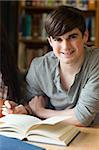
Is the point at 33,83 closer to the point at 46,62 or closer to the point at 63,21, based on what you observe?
the point at 46,62

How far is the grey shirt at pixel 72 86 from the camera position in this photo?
A: 1516mm

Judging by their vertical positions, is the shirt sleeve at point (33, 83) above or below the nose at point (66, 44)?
below

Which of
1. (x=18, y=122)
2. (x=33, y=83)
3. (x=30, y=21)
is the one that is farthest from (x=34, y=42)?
(x=18, y=122)

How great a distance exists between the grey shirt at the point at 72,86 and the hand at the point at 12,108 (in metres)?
0.14

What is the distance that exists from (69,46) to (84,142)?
442 mm

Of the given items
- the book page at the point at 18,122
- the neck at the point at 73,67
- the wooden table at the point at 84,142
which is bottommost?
the wooden table at the point at 84,142

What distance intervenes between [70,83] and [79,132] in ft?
0.94

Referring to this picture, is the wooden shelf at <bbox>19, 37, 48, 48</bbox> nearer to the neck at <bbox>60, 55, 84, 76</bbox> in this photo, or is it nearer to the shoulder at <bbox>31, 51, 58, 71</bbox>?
the shoulder at <bbox>31, 51, 58, 71</bbox>

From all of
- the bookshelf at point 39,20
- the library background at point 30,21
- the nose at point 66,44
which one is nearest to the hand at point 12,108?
the nose at point 66,44

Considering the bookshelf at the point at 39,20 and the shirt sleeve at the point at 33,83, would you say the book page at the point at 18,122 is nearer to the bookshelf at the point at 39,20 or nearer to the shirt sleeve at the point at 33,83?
the shirt sleeve at the point at 33,83

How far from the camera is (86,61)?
5.31 ft

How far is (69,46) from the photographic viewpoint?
5.01 ft

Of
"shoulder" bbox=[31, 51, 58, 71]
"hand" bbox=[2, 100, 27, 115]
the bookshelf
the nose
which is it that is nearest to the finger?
"hand" bbox=[2, 100, 27, 115]

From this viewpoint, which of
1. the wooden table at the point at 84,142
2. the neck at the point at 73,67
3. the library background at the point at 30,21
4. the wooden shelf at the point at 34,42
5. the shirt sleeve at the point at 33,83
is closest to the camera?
the wooden table at the point at 84,142
